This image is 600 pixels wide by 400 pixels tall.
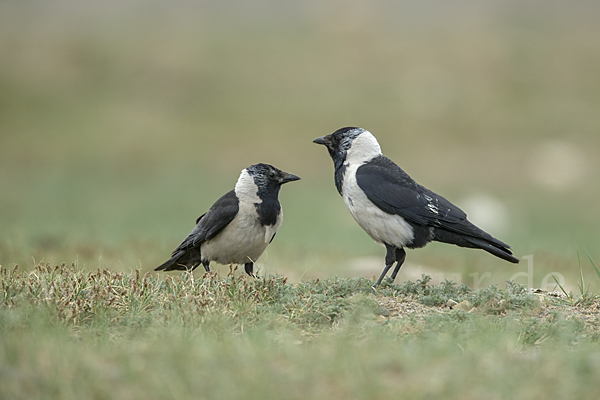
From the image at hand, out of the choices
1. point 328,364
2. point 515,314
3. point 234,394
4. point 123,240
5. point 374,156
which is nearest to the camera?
point 234,394

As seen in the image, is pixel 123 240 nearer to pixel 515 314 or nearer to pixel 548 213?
pixel 515 314

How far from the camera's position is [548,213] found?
20062 mm

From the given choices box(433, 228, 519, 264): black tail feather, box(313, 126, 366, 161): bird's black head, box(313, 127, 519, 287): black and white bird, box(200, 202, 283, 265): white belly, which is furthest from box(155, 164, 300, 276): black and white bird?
box(433, 228, 519, 264): black tail feather

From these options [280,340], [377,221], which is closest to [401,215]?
[377,221]

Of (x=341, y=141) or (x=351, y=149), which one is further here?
(x=341, y=141)

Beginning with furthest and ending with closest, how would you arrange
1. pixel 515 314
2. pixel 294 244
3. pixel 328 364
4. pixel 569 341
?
pixel 294 244, pixel 515 314, pixel 569 341, pixel 328 364

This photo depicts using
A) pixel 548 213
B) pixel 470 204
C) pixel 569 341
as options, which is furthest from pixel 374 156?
pixel 548 213

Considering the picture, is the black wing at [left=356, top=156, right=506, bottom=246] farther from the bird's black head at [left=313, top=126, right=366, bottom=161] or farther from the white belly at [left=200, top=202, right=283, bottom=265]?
the white belly at [left=200, top=202, right=283, bottom=265]

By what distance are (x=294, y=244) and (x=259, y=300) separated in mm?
7926

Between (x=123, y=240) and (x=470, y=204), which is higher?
(x=470, y=204)

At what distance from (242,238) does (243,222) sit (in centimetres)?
18

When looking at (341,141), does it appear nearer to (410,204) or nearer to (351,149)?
(351,149)

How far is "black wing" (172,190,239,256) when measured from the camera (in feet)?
22.7

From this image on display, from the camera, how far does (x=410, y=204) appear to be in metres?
6.25
